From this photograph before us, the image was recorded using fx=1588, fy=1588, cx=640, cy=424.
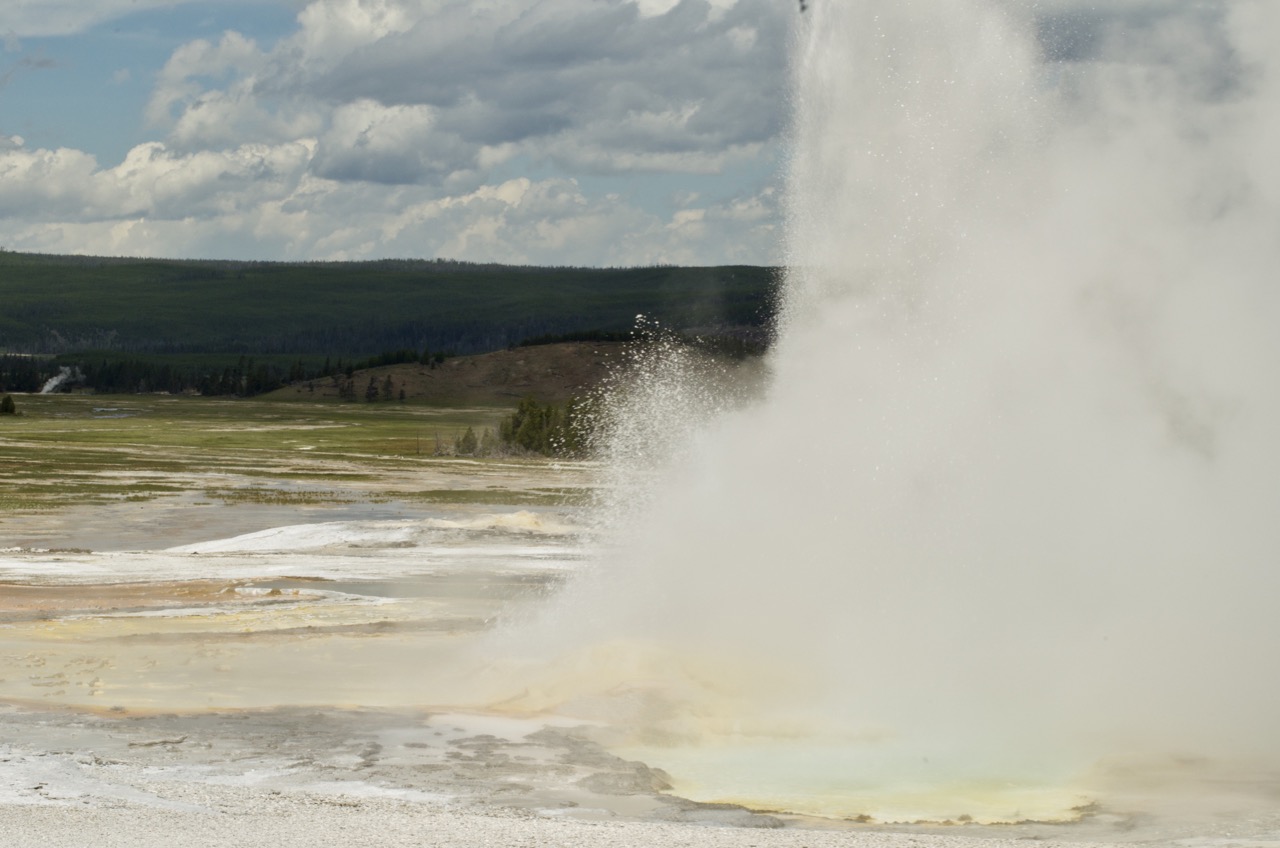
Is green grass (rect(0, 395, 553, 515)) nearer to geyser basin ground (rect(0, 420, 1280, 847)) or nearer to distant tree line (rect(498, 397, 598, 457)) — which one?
distant tree line (rect(498, 397, 598, 457))

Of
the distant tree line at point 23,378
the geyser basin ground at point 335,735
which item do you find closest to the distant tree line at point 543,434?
the geyser basin ground at point 335,735

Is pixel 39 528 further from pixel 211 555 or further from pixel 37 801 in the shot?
pixel 37 801

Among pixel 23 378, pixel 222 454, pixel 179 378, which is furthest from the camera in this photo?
pixel 179 378

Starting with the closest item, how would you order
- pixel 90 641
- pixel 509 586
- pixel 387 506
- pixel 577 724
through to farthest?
pixel 577 724 < pixel 90 641 < pixel 509 586 < pixel 387 506

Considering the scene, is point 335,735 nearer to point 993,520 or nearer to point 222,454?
point 993,520

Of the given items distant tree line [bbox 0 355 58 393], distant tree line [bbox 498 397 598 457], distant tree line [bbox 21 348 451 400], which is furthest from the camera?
distant tree line [bbox 21 348 451 400]

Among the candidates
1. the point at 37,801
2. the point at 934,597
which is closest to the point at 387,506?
the point at 934,597

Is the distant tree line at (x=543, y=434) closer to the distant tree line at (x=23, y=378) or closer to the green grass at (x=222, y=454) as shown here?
the green grass at (x=222, y=454)

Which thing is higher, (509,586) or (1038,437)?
(1038,437)

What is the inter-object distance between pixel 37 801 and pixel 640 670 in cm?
550

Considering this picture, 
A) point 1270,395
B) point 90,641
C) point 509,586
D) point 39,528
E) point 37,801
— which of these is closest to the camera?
point 37,801

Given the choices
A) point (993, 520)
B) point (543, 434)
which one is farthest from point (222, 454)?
point (993, 520)

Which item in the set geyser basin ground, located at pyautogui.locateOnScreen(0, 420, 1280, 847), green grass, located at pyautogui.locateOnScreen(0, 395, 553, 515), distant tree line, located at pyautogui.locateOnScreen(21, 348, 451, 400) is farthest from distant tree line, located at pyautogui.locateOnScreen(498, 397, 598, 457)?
distant tree line, located at pyautogui.locateOnScreen(21, 348, 451, 400)

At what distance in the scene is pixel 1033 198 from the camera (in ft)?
51.0
